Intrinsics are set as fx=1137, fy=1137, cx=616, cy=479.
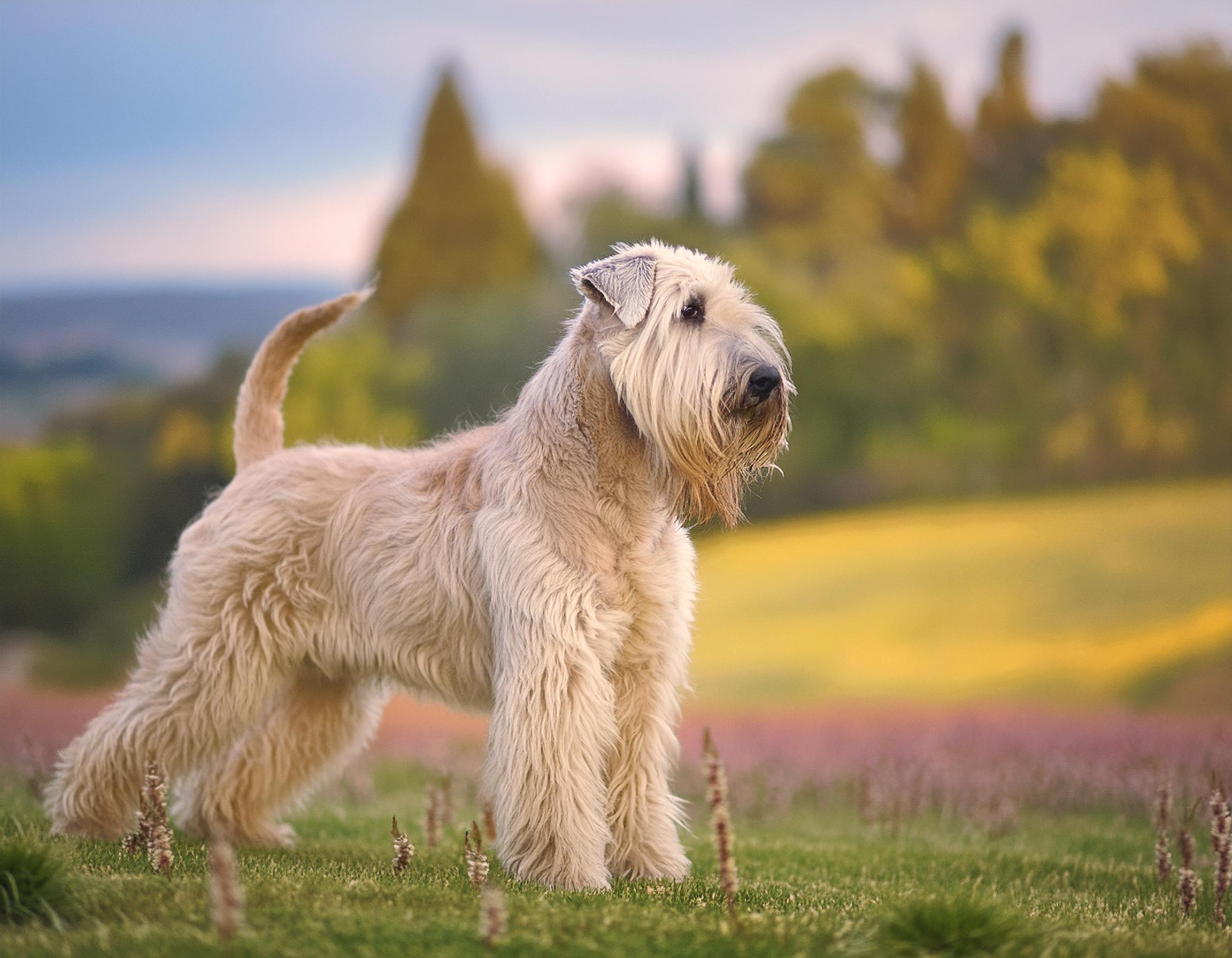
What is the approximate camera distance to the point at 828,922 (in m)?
3.65

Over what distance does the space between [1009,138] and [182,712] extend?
13.4m

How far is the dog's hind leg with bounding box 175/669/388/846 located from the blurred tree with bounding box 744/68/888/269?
12672 millimetres

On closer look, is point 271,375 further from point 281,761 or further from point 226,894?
point 226,894

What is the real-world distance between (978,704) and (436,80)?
13006 millimetres

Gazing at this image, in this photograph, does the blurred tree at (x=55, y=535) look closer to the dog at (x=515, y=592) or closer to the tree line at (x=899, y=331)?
the tree line at (x=899, y=331)

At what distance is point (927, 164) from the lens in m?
15.8

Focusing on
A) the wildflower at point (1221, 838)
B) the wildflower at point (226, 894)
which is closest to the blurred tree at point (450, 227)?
the wildflower at point (1221, 838)

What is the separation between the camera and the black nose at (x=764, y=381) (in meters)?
4.10

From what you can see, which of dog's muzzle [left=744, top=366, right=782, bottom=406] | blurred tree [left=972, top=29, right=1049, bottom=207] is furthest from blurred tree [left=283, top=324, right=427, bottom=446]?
dog's muzzle [left=744, top=366, right=782, bottom=406]

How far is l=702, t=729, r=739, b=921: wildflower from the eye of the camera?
123 inches

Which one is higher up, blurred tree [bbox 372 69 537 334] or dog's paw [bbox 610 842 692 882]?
blurred tree [bbox 372 69 537 334]

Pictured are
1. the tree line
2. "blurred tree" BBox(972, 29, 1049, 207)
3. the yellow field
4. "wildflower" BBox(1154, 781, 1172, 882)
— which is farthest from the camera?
"blurred tree" BBox(972, 29, 1049, 207)

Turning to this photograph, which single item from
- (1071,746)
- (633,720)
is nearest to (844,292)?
(1071,746)

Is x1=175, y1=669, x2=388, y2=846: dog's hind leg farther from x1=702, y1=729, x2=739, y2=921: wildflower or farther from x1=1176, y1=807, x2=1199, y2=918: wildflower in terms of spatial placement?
x1=1176, y1=807, x2=1199, y2=918: wildflower
